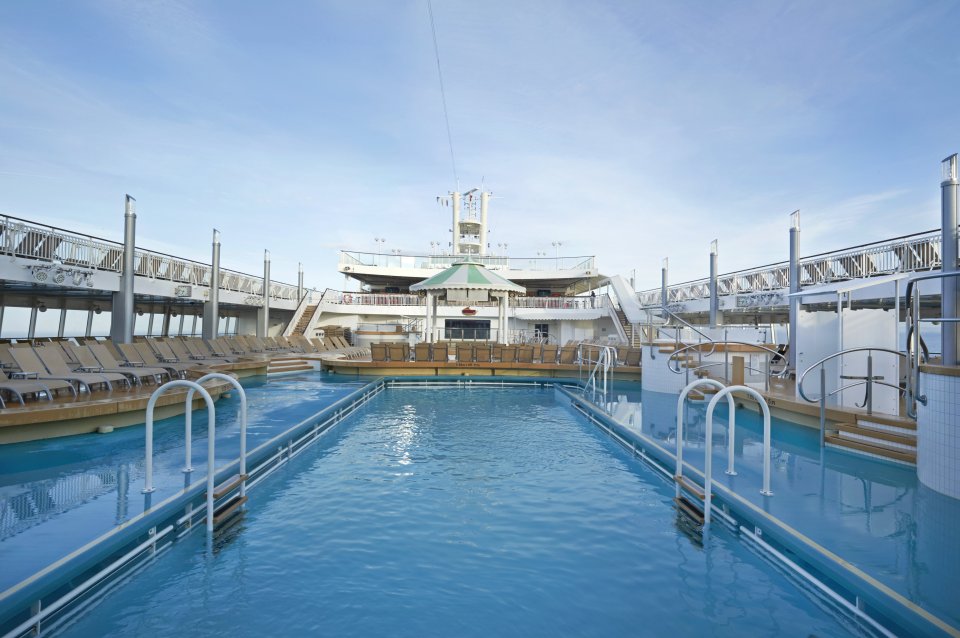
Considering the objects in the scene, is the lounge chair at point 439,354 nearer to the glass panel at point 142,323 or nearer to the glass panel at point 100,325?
the glass panel at point 100,325

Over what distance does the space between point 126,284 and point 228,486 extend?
1054cm

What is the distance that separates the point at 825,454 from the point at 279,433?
6.81 meters

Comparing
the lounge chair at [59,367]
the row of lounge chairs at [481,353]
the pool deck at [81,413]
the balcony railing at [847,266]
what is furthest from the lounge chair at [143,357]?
the balcony railing at [847,266]

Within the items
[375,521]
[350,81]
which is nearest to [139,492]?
[375,521]

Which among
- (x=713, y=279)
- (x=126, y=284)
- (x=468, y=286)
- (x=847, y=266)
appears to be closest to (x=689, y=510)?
(x=468, y=286)

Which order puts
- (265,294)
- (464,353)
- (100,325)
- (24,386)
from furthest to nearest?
(265,294), (100,325), (464,353), (24,386)

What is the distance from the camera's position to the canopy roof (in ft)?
54.5

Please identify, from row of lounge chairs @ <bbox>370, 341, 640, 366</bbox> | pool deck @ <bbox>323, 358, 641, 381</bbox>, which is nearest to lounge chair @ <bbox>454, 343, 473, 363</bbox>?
row of lounge chairs @ <bbox>370, 341, 640, 366</bbox>

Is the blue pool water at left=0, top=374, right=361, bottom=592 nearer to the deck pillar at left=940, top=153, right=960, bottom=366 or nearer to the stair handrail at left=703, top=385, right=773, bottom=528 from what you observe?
the stair handrail at left=703, top=385, right=773, bottom=528

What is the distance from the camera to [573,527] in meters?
4.20

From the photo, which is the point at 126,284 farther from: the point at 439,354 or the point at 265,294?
the point at 265,294

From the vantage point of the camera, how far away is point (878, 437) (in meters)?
6.03

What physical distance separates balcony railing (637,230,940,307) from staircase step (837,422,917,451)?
7.74 meters

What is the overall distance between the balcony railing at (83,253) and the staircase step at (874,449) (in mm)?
14598
